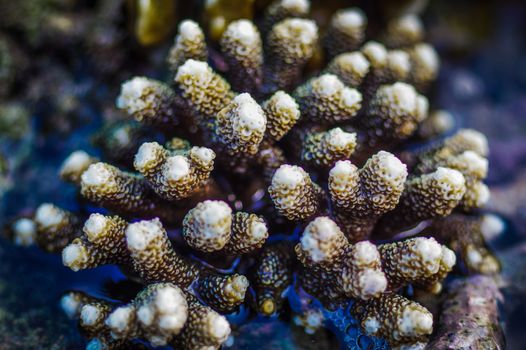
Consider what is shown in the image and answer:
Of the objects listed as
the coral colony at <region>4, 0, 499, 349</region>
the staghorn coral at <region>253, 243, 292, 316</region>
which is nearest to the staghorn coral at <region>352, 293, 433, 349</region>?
the coral colony at <region>4, 0, 499, 349</region>

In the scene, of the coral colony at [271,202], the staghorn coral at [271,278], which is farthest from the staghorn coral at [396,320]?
the staghorn coral at [271,278]

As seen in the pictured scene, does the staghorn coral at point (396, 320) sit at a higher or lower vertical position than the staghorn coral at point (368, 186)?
lower

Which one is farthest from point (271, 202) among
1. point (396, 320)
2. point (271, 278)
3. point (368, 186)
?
point (396, 320)

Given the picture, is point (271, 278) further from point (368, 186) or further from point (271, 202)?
point (368, 186)

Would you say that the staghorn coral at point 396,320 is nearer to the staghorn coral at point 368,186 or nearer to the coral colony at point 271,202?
the coral colony at point 271,202

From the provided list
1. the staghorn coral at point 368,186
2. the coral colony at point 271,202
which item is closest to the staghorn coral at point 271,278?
the coral colony at point 271,202

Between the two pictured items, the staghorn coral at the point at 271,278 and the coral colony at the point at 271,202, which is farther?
the staghorn coral at the point at 271,278

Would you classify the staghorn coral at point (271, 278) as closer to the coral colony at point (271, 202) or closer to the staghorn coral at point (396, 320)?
the coral colony at point (271, 202)

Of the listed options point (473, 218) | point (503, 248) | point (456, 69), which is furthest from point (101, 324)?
point (456, 69)

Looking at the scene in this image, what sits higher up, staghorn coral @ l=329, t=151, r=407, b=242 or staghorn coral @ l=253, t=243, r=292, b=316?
staghorn coral @ l=329, t=151, r=407, b=242

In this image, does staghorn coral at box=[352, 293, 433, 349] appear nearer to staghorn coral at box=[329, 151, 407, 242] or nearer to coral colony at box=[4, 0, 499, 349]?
coral colony at box=[4, 0, 499, 349]
